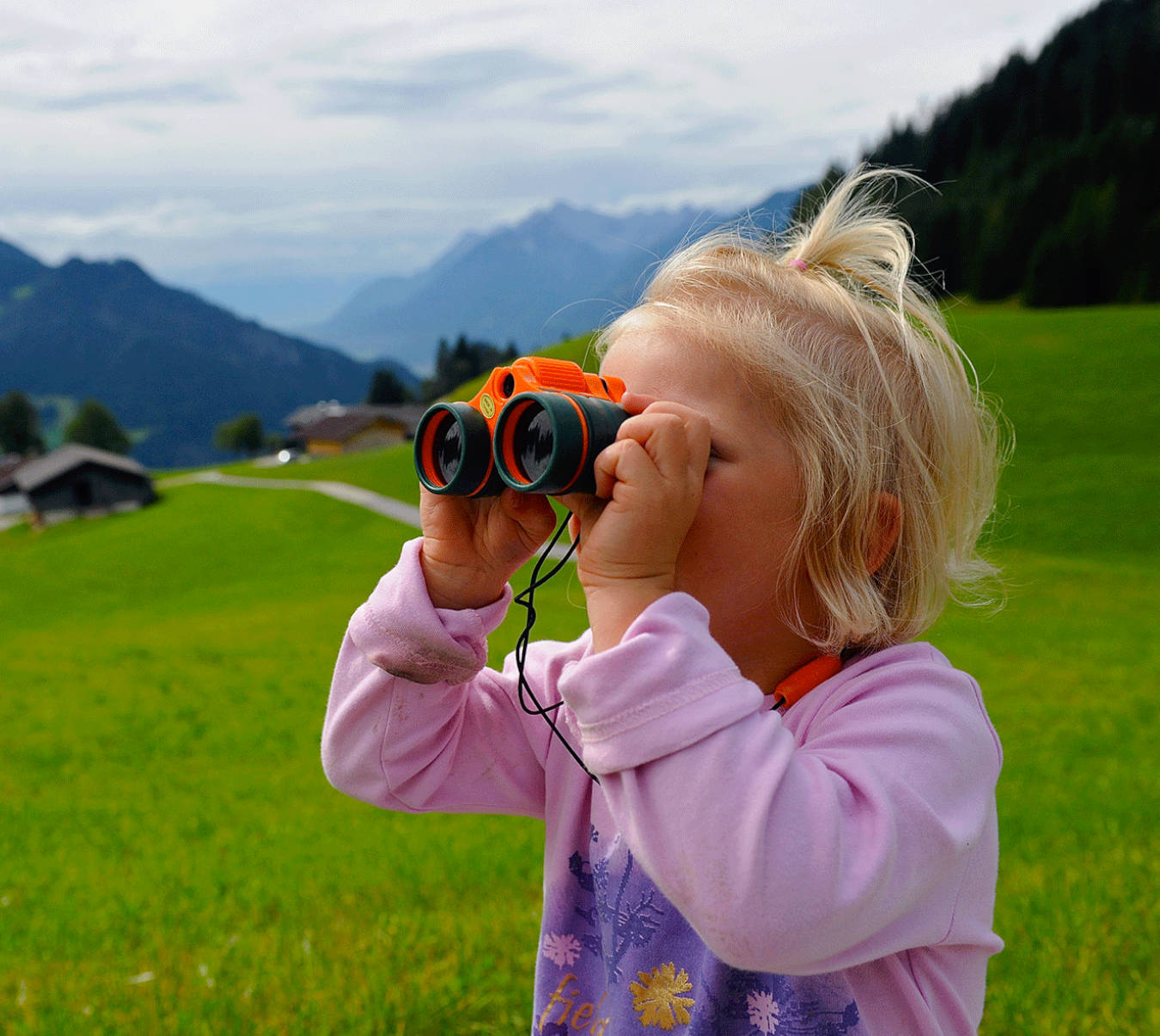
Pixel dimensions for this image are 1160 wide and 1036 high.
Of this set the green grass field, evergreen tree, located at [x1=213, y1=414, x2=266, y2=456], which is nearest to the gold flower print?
the green grass field

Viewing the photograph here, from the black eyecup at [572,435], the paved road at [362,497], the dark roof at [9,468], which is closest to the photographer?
the black eyecup at [572,435]

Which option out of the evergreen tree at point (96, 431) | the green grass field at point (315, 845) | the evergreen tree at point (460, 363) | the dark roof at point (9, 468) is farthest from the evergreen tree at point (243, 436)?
the green grass field at point (315, 845)

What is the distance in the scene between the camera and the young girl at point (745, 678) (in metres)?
1.23

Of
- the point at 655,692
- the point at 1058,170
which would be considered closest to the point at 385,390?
the point at 1058,170

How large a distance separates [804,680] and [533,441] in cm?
60

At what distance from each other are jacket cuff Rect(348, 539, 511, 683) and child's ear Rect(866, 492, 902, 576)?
68cm

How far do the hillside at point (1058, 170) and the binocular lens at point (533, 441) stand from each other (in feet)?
105

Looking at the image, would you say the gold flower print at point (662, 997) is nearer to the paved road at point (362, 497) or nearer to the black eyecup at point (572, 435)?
the black eyecup at point (572, 435)

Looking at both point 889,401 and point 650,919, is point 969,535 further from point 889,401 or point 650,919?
point 650,919

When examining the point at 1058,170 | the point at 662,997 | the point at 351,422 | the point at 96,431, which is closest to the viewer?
the point at 662,997

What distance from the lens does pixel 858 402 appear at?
64.7 inches

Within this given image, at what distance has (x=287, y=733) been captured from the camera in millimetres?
7477

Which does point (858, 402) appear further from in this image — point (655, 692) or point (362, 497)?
point (362, 497)

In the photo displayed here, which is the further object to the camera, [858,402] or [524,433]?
[858,402]
